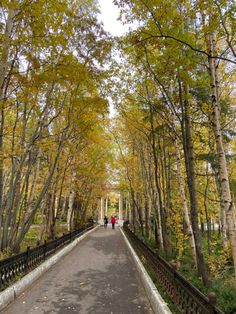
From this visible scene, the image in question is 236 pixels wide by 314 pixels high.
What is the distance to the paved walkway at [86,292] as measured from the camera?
4.80 meters

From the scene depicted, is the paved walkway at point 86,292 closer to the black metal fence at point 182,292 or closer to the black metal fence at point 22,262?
the black metal fence at point 22,262

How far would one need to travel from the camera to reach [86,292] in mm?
5816

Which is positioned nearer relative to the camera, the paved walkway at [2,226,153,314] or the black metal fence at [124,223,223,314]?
the black metal fence at [124,223,223,314]

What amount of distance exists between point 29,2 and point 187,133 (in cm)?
436

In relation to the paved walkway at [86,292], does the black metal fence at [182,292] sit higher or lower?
higher

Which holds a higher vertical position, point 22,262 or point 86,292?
point 22,262

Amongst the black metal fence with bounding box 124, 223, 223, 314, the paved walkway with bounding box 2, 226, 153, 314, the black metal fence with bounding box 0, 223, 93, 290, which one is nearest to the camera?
the black metal fence with bounding box 124, 223, 223, 314

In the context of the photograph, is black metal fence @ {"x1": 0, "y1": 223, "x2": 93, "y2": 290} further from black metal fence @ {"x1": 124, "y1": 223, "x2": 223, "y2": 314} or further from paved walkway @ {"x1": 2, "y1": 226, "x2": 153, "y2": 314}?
black metal fence @ {"x1": 124, "y1": 223, "x2": 223, "y2": 314}

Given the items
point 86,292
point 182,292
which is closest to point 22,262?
point 86,292

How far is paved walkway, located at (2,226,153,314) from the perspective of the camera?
15.7 feet

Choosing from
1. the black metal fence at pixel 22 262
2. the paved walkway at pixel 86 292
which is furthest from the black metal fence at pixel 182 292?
the black metal fence at pixel 22 262

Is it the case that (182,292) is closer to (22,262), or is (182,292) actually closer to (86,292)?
(86,292)

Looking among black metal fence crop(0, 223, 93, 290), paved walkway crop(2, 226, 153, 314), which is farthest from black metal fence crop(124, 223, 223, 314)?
black metal fence crop(0, 223, 93, 290)

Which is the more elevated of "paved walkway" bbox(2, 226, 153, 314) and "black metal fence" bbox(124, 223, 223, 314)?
"black metal fence" bbox(124, 223, 223, 314)
